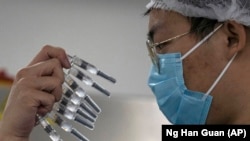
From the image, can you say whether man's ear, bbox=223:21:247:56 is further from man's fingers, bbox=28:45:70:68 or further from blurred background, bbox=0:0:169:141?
blurred background, bbox=0:0:169:141

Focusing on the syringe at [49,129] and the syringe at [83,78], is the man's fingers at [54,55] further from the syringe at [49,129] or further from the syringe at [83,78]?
the syringe at [49,129]

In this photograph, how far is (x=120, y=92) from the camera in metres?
2.65

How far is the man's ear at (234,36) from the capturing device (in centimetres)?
111

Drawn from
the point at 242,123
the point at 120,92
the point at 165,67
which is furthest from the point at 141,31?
the point at 242,123

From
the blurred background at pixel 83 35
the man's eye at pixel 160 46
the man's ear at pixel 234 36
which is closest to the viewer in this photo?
the man's ear at pixel 234 36

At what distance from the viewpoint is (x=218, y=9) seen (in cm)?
113

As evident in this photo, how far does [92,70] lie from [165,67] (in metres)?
0.24

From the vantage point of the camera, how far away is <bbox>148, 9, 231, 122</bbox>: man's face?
115cm

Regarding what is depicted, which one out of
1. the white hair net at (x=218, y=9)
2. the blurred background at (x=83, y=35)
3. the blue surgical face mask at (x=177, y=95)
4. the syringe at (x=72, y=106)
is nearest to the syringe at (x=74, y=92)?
the syringe at (x=72, y=106)

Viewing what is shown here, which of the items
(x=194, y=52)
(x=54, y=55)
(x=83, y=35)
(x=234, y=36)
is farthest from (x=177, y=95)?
(x=83, y=35)

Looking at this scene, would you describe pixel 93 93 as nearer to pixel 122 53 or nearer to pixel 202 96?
pixel 122 53

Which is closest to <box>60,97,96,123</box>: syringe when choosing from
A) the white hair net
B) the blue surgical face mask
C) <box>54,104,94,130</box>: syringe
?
<box>54,104,94,130</box>: syringe

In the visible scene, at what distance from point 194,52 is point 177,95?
0.50 feet

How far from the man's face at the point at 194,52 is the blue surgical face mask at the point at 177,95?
13 millimetres
